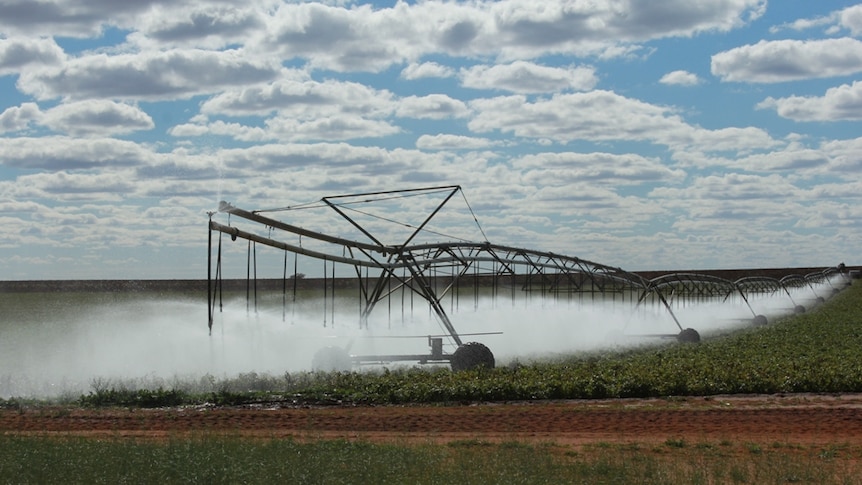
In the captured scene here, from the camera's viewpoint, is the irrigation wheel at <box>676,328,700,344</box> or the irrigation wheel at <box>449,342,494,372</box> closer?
the irrigation wheel at <box>449,342,494,372</box>

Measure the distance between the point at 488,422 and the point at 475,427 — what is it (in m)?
0.82

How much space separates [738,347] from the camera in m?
41.8

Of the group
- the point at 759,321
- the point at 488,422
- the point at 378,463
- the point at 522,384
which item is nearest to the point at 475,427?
the point at 488,422

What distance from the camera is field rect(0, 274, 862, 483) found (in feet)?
44.1

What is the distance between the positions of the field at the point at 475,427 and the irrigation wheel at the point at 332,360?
3.35 metres

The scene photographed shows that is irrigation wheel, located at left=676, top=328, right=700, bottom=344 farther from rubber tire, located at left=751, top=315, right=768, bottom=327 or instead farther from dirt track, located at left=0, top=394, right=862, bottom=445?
dirt track, located at left=0, top=394, right=862, bottom=445

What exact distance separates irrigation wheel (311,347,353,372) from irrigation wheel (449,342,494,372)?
11.8 ft

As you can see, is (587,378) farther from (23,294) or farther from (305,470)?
(23,294)

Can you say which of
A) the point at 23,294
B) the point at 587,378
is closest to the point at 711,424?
the point at 587,378

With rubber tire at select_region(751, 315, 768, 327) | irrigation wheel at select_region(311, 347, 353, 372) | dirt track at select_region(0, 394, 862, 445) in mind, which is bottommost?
dirt track at select_region(0, 394, 862, 445)

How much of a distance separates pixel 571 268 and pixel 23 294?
13206 cm

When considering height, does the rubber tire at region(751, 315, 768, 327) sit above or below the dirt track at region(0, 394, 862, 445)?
above

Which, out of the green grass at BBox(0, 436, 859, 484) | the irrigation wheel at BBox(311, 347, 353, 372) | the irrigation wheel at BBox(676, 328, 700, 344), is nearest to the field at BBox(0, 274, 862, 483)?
the green grass at BBox(0, 436, 859, 484)

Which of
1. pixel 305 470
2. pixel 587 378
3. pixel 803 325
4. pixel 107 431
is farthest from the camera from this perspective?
pixel 803 325
